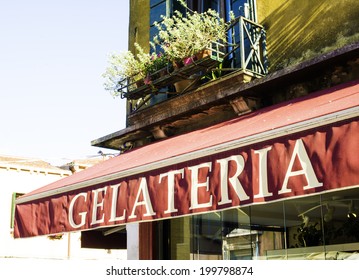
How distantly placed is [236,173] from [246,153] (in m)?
0.20

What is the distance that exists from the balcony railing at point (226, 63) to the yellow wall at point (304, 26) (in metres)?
0.19

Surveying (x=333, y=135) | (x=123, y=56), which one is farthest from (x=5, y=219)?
(x=333, y=135)

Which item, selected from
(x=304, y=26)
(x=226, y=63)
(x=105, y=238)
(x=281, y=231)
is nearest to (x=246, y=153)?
(x=281, y=231)

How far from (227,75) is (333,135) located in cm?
356

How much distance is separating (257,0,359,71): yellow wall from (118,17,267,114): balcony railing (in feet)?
0.63

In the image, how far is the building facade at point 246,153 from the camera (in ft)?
14.3

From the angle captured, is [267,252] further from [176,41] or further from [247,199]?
[176,41]

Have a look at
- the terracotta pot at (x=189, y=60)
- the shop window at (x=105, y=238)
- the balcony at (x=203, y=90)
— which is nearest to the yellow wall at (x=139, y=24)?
the balcony at (x=203, y=90)

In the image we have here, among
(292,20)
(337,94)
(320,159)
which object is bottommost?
(320,159)

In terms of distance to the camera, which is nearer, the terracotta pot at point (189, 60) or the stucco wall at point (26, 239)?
the terracotta pot at point (189, 60)

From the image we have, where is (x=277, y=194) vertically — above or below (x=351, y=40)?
below

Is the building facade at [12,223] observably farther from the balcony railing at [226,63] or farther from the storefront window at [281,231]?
the storefront window at [281,231]

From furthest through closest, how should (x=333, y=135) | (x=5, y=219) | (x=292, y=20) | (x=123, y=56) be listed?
1. (x=5, y=219)
2. (x=123, y=56)
3. (x=292, y=20)
4. (x=333, y=135)

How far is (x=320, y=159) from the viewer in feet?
13.5
